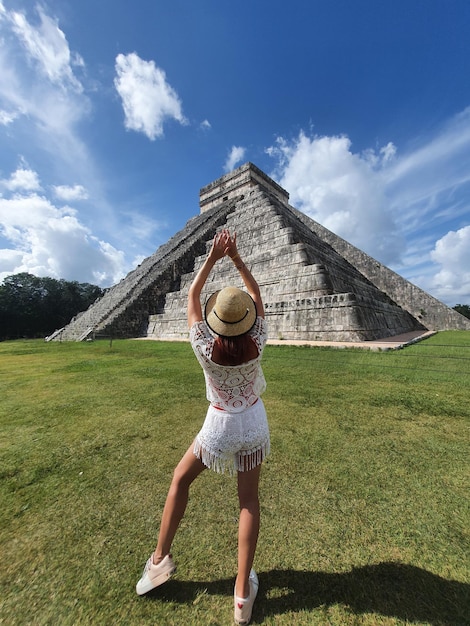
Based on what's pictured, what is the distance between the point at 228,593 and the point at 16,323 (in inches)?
1749

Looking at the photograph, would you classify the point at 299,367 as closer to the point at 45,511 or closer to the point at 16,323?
the point at 45,511

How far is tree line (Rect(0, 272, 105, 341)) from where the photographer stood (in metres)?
36.0

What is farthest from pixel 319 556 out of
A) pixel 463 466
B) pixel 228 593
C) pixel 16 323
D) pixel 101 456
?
pixel 16 323

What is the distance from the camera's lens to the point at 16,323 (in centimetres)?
3638

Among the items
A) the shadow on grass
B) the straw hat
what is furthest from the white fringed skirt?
the shadow on grass

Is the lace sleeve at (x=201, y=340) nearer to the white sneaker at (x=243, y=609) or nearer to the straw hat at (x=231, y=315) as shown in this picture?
the straw hat at (x=231, y=315)

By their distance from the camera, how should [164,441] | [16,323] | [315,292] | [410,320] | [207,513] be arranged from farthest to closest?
[16,323] < [410,320] < [315,292] < [164,441] < [207,513]

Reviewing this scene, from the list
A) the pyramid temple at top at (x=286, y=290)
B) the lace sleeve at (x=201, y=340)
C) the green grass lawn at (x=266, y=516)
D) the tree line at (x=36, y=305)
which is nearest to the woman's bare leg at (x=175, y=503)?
the green grass lawn at (x=266, y=516)

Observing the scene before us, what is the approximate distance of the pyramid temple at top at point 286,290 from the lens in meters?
10.4

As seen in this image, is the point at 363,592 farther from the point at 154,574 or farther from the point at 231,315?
the point at 231,315

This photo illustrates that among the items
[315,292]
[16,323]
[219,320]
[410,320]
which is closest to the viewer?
[219,320]

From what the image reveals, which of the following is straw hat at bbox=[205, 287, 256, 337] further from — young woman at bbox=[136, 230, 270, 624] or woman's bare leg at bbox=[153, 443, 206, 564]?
woman's bare leg at bbox=[153, 443, 206, 564]

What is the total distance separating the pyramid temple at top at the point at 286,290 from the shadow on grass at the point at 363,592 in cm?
835

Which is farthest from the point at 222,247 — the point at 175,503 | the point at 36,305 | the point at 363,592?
the point at 36,305
